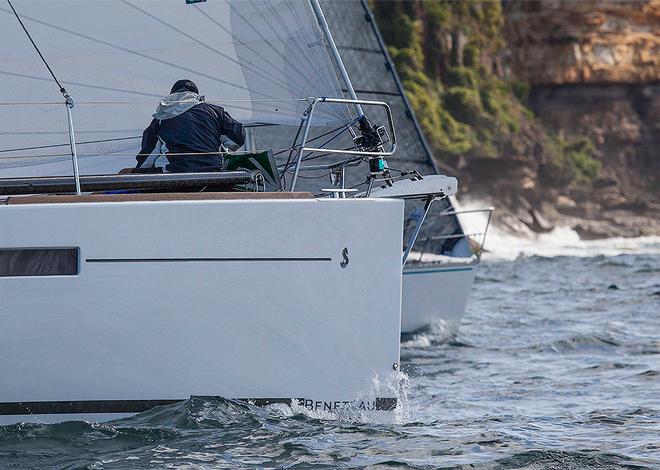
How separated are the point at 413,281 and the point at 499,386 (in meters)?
2.77

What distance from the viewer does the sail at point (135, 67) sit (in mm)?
5855

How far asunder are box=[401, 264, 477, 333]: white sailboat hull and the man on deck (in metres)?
4.06

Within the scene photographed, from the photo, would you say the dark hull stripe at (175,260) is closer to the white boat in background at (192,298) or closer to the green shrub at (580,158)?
the white boat in background at (192,298)

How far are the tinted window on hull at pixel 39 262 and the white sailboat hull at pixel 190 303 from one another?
0.10 feet

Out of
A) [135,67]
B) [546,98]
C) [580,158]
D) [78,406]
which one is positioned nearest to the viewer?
[78,406]

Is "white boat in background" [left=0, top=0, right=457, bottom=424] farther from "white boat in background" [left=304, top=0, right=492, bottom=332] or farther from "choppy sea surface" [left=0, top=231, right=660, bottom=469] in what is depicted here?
"white boat in background" [left=304, top=0, right=492, bottom=332]

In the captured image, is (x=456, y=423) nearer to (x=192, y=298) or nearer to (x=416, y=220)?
(x=192, y=298)

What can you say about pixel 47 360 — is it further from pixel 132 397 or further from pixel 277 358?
pixel 277 358

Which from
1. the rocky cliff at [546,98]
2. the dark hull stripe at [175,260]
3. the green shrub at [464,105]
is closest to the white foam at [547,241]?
the rocky cliff at [546,98]

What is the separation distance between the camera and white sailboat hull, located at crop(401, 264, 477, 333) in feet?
30.8

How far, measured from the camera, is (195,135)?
532 centimetres

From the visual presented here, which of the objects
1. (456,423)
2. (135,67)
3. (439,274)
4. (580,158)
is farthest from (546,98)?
(456,423)

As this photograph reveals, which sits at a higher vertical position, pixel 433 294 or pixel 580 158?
pixel 580 158

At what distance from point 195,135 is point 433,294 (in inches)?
181
